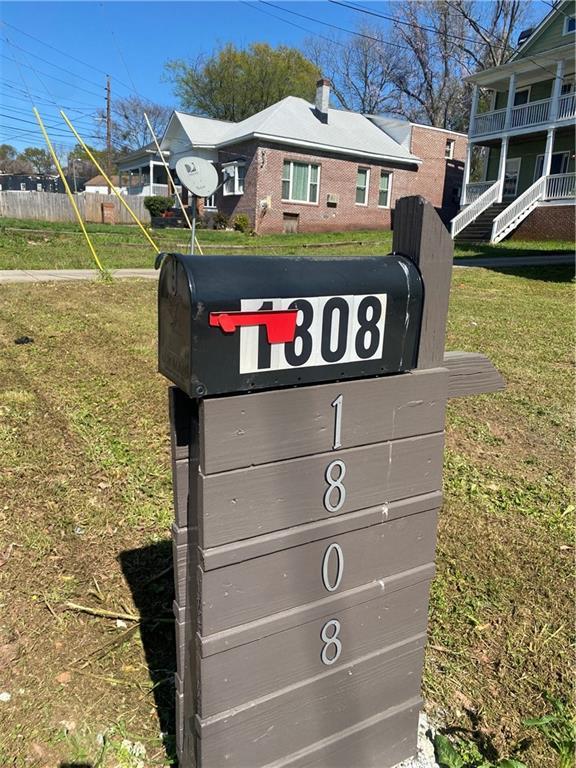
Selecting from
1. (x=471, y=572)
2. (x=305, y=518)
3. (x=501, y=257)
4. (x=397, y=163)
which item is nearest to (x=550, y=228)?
(x=501, y=257)

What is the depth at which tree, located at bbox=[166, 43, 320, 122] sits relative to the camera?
42.1 m

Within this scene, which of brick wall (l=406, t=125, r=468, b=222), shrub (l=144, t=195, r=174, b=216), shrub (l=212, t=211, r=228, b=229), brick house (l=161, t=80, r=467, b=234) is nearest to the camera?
brick house (l=161, t=80, r=467, b=234)

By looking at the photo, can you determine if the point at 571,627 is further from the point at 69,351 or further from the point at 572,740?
the point at 69,351

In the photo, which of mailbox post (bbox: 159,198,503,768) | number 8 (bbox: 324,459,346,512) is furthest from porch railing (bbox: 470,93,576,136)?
number 8 (bbox: 324,459,346,512)

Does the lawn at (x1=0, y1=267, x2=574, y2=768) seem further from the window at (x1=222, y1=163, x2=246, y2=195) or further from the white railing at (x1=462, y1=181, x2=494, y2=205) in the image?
the window at (x1=222, y1=163, x2=246, y2=195)

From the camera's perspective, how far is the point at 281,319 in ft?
4.22

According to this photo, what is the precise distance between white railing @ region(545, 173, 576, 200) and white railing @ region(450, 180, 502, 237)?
2224 millimetres

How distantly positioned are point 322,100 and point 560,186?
37.5 ft

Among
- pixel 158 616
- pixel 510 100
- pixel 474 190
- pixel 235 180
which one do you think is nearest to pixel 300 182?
pixel 235 180

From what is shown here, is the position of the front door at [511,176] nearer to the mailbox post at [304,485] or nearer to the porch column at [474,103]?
the porch column at [474,103]

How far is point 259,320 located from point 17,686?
5.47 feet

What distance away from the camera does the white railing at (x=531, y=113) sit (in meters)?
21.5

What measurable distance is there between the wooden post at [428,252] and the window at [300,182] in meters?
24.1

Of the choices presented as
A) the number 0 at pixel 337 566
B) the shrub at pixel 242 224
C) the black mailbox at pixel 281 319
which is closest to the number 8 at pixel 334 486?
the number 0 at pixel 337 566
